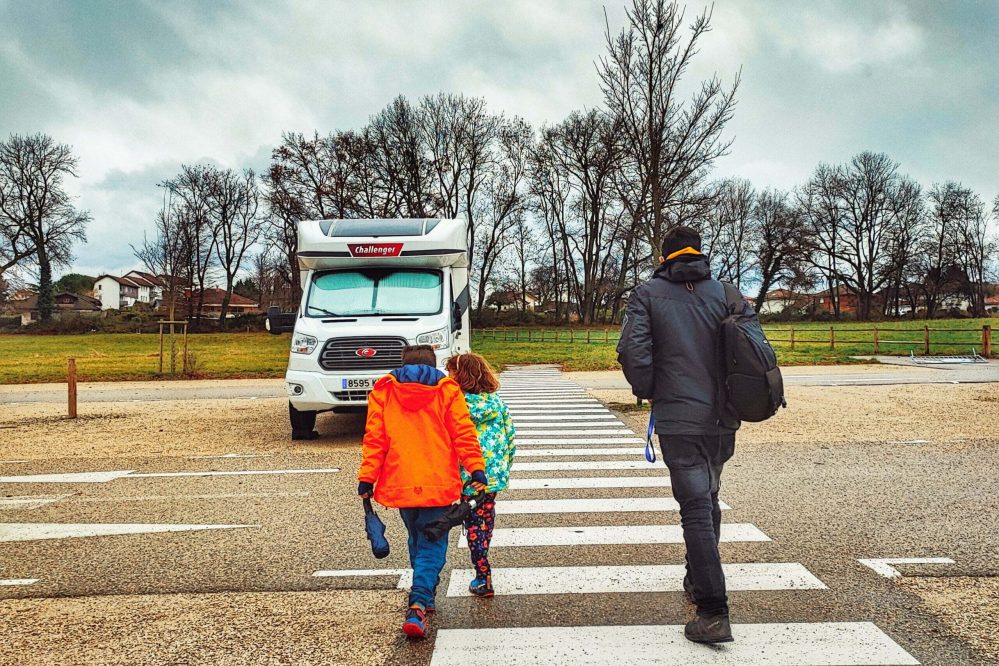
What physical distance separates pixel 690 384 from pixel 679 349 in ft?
0.58

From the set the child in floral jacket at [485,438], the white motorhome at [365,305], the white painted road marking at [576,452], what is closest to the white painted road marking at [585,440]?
the white painted road marking at [576,452]

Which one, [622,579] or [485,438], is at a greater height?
[485,438]

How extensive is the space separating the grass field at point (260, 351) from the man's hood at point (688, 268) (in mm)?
21289

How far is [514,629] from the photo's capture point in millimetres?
3701

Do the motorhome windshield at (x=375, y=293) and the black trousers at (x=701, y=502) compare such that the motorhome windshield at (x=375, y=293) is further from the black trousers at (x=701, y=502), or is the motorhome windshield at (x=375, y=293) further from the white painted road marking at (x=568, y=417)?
the black trousers at (x=701, y=502)

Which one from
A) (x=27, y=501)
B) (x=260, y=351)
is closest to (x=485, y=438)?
(x=27, y=501)

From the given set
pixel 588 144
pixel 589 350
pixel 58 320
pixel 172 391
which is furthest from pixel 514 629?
pixel 58 320

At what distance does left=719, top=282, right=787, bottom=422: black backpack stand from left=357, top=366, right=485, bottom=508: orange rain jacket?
50.3 inches

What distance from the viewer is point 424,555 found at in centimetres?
376

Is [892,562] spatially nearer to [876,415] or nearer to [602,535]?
[602,535]

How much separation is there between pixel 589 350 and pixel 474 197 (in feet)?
58.7

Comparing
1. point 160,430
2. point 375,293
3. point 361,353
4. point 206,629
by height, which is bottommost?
point 160,430

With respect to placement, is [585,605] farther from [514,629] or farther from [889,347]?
[889,347]

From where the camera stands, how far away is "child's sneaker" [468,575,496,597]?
4.16m
